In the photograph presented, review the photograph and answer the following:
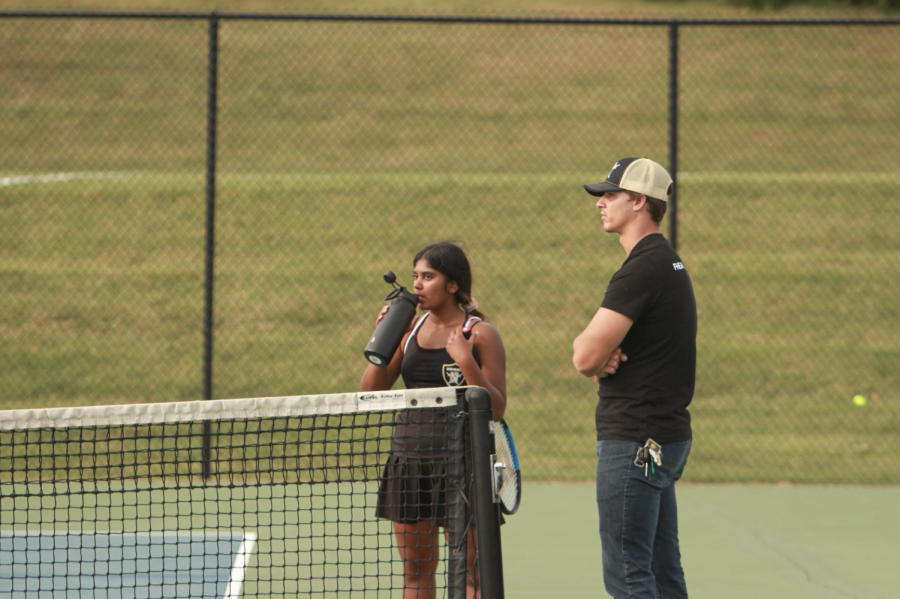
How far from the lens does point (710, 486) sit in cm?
656

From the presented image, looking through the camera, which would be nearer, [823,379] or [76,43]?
[823,379]

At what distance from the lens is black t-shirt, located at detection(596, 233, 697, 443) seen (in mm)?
3041

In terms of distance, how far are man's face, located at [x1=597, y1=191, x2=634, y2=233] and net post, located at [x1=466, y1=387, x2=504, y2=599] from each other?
0.72m

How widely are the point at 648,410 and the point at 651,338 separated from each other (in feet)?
0.75

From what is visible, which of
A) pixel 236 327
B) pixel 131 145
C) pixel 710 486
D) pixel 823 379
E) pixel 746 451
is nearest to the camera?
pixel 710 486

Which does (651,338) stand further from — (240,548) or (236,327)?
(236,327)

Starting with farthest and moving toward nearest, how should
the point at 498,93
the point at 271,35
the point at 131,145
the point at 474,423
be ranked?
the point at 271,35
the point at 498,93
the point at 131,145
the point at 474,423

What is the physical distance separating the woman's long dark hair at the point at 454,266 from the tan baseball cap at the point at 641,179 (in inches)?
28.5

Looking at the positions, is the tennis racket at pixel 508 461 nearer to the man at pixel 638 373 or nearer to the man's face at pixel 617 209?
the man at pixel 638 373

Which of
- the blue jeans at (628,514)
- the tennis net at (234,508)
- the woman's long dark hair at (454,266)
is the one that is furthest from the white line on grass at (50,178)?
the blue jeans at (628,514)

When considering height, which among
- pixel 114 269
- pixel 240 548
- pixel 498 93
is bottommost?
pixel 240 548

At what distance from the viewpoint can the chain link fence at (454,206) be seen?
30.1 ft

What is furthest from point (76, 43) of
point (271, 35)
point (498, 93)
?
point (498, 93)

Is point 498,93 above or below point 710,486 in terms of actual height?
above
